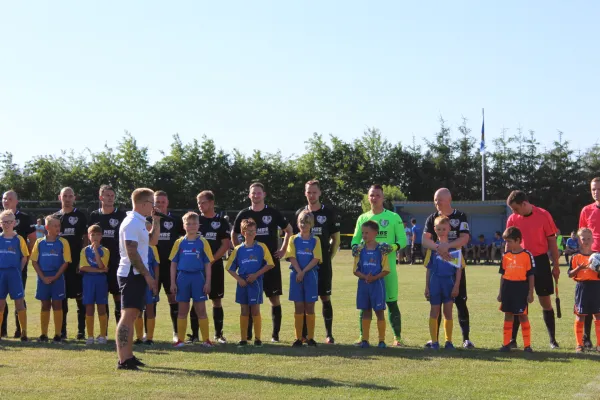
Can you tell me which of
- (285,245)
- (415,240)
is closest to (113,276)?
(285,245)

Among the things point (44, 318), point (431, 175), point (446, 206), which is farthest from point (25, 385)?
point (431, 175)

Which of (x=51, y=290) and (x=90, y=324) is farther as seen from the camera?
(x=51, y=290)

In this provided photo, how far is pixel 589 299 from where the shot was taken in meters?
9.76

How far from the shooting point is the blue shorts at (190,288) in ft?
32.3

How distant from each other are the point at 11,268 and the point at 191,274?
2.72 m

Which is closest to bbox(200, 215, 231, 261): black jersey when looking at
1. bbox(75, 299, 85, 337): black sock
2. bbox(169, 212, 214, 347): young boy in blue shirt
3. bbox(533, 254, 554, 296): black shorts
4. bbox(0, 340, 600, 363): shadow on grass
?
bbox(169, 212, 214, 347): young boy in blue shirt

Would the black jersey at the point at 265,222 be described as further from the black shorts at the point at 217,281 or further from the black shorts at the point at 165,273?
the black shorts at the point at 165,273

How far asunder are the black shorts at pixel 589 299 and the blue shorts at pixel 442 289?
171 centimetres

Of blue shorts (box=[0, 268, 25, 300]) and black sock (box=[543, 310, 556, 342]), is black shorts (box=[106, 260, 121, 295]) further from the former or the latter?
black sock (box=[543, 310, 556, 342])

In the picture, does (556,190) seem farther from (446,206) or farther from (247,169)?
(446,206)

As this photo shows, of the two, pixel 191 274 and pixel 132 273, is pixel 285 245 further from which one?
pixel 132 273

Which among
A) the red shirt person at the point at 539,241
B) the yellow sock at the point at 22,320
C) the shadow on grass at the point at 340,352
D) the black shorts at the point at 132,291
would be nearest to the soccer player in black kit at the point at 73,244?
the yellow sock at the point at 22,320

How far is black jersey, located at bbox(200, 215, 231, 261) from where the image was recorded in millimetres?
10547

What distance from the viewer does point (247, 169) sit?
171 ft
